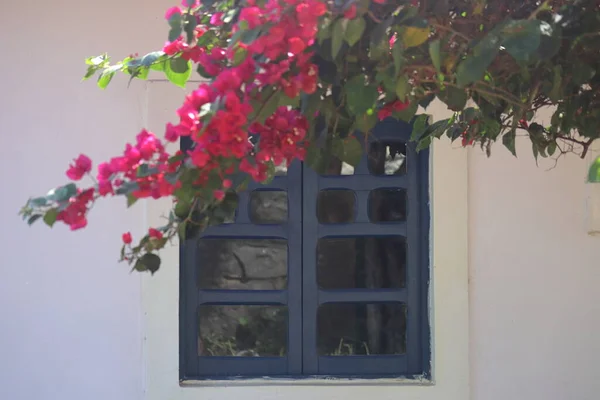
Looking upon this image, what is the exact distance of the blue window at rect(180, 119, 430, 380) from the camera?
310 centimetres

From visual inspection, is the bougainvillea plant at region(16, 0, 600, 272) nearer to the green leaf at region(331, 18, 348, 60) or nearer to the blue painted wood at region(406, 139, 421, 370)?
the green leaf at region(331, 18, 348, 60)

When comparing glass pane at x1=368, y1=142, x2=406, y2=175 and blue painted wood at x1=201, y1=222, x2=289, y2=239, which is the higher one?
glass pane at x1=368, y1=142, x2=406, y2=175

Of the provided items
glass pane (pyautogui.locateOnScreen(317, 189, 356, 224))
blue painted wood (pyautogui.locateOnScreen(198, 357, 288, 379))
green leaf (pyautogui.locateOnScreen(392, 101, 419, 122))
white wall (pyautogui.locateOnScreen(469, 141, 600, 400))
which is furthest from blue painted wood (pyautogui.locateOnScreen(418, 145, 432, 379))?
green leaf (pyautogui.locateOnScreen(392, 101, 419, 122))

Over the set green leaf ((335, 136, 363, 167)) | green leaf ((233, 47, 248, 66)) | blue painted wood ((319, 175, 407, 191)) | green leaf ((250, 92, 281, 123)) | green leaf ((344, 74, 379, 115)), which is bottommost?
green leaf ((335, 136, 363, 167))

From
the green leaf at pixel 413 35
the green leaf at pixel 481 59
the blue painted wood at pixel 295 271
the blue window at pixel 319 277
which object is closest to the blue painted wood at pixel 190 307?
the blue window at pixel 319 277

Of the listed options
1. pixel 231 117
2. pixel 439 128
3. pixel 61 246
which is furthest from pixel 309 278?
pixel 231 117

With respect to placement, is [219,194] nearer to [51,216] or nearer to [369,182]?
[51,216]

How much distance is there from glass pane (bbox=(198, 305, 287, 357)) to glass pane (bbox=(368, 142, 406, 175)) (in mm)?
764

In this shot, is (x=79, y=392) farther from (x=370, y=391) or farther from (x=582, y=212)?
(x=582, y=212)

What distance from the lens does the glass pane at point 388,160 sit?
3.15 metres

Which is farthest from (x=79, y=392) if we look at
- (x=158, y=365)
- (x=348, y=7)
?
(x=348, y=7)

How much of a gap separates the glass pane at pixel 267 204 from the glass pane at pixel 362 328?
19.1 inches

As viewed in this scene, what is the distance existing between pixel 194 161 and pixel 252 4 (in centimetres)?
30

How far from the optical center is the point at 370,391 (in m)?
3.05
